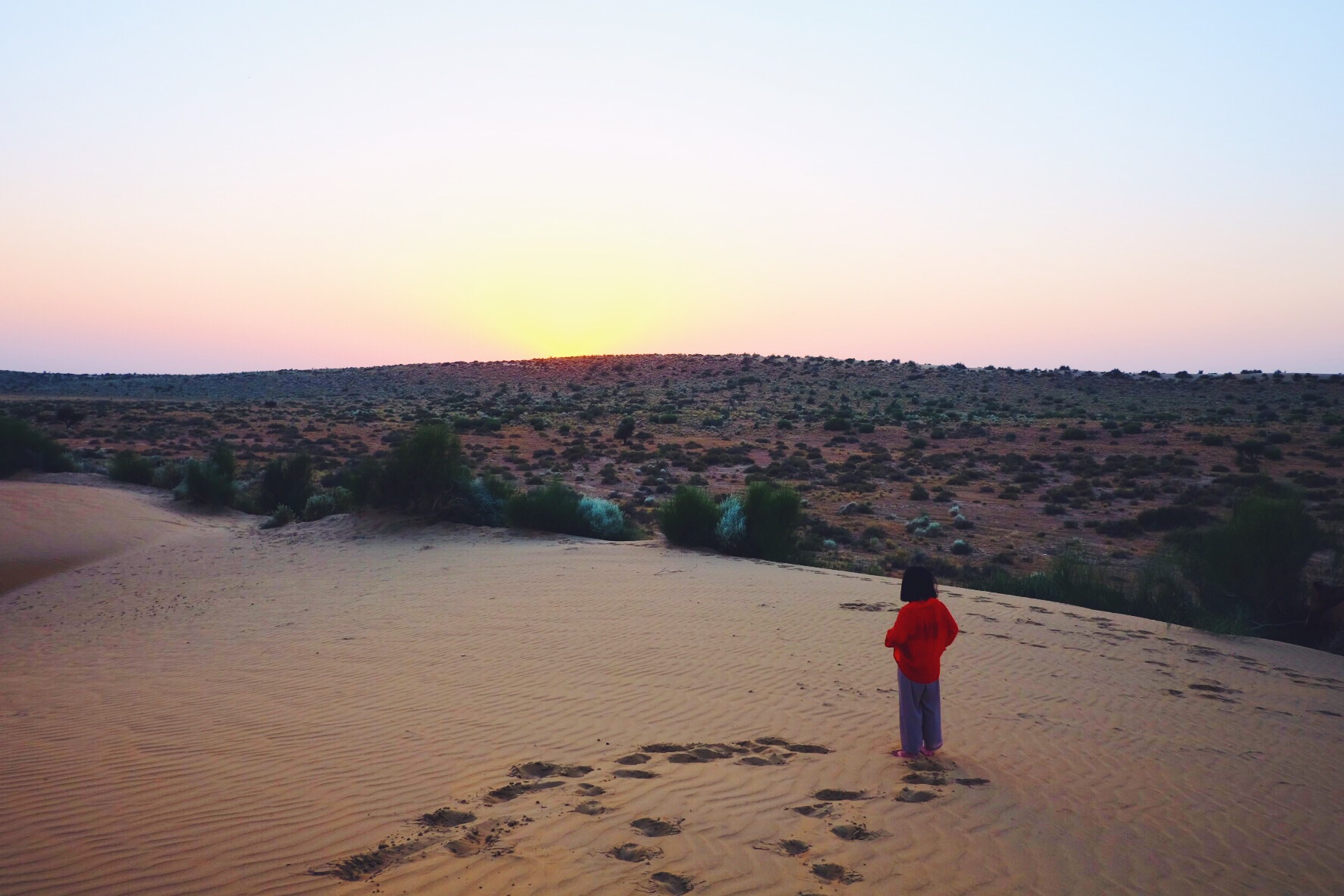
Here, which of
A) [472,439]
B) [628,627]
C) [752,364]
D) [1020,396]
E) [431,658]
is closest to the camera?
[431,658]

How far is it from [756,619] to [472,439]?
32959 mm

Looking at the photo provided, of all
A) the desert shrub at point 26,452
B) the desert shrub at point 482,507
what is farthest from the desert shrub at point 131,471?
the desert shrub at point 482,507

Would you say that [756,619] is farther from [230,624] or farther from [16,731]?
[16,731]

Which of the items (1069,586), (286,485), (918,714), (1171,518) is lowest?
(1069,586)

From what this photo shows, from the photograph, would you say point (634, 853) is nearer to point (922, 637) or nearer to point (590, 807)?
point (590, 807)

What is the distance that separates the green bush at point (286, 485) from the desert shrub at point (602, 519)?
1043 cm

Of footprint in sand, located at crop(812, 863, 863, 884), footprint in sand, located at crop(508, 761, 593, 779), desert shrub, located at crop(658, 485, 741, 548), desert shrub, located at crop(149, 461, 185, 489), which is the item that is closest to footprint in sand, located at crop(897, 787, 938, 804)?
footprint in sand, located at crop(812, 863, 863, 884)

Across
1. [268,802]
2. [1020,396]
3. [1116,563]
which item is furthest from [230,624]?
[1020,396]

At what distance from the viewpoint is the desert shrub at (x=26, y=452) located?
29.6 metres

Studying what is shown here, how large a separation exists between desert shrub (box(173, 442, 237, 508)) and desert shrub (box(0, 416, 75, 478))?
616cm

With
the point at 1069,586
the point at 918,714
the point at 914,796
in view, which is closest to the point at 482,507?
the point at 1069,586

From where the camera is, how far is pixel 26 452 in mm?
30078

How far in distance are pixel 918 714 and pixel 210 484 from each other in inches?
997

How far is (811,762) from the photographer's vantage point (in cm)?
716
